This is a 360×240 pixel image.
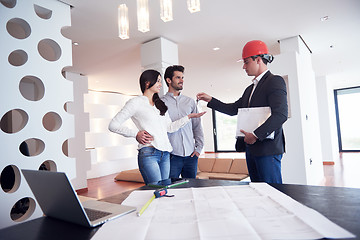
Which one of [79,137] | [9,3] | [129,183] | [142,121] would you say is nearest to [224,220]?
[142,121]

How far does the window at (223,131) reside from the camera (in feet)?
44.1

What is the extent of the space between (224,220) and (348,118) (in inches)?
436

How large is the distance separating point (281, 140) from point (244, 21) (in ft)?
7.99

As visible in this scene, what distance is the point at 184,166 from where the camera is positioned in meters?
2.24

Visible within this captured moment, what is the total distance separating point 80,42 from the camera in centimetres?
395

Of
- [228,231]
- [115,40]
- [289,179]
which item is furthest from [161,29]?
[228,231]

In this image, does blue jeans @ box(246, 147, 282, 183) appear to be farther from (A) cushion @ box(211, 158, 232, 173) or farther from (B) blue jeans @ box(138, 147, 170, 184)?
(A) cushion @ box(211, 158, 232, 173)

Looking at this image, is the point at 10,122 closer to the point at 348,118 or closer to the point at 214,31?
the point at 214,31

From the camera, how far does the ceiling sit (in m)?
3.05

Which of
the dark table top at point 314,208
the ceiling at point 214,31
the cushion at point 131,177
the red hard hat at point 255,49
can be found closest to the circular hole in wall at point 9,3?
the ceiling at point 214,31

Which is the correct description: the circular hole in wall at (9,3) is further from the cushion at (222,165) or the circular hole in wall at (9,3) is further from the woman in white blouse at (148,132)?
the cushion at (222,165)

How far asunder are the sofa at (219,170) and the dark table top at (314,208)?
13.8 feet

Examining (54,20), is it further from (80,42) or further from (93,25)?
(80,42)

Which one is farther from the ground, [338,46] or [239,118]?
[338,46]
